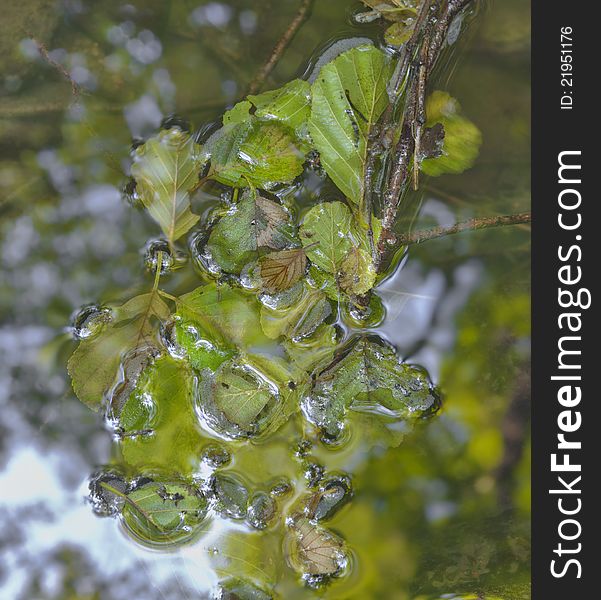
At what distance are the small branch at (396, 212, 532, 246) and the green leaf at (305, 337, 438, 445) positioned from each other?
0.36 metres

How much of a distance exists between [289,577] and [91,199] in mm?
1391

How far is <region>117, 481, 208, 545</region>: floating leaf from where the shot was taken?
1835 mm

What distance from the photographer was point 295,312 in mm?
1859

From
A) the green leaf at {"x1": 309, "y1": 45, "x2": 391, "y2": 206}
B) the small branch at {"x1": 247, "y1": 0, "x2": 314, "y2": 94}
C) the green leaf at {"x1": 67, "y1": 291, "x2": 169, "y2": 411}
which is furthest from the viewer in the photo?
the small branch at {"x1": 247, "y1": 0, "x2": 314, "y2": 94}

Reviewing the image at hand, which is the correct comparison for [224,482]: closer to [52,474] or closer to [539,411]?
[52,474]

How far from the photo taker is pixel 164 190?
1876mm

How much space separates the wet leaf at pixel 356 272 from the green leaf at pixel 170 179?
0.51 meters

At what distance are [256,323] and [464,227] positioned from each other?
2.51 ft

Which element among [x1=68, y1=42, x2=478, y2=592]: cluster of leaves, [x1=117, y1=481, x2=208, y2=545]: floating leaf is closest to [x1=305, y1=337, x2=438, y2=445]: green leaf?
[x1=68, y1=42, x2=478, y2=592]: cluster of leaves

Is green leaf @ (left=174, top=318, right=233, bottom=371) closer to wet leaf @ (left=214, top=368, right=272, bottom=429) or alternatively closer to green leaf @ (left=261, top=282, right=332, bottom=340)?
wet leaf @ (left=214, top=368, right=272, bottom=429)

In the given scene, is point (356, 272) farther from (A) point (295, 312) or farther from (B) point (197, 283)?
(B) point (197, 283)

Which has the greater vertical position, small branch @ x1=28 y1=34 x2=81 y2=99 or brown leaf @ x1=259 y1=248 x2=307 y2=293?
small branch @ x1=28 y1=34 x2=81 y2=99

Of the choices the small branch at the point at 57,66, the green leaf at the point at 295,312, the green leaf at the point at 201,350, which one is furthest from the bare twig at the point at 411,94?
the small branch at the point at 57,66

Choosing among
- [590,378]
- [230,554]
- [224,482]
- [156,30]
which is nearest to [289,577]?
[230,554]
